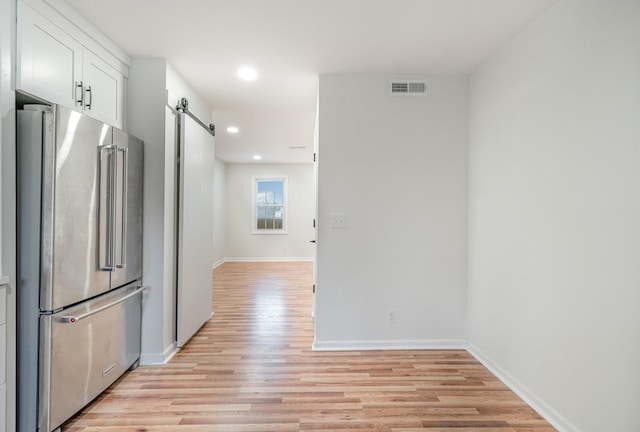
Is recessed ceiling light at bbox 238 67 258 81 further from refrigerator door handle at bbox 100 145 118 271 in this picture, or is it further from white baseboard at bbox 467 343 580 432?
white baseboard at bbox 467 343 580 432

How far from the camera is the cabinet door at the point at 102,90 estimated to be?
2.17m

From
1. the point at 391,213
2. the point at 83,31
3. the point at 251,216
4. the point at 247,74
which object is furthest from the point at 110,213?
the point at 251,216

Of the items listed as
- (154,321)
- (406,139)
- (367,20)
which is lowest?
(154,321)

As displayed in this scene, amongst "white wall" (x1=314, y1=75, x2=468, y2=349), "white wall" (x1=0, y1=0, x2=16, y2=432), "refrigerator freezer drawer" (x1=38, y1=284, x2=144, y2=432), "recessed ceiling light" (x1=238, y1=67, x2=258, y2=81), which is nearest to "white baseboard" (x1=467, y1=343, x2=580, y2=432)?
"white wall" (x1=314, y1=75, x2=468, y2=349)

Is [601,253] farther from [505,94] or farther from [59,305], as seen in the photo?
[59,305]

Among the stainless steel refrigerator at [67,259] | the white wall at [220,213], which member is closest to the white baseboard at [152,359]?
the stainless steel refrigerator at [67,259]

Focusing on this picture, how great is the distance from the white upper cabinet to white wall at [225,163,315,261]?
233 inches

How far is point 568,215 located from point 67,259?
116 inches

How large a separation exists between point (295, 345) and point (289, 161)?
5801 mm

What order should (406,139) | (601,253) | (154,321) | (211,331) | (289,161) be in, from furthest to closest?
(289,161)
(211,331)
(406,139)
(154,321)
(601,253)

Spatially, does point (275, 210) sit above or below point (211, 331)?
above

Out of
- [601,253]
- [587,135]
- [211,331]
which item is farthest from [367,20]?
[211,331]

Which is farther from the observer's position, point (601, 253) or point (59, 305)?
point (59, 305)

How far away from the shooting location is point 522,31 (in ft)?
7.25
